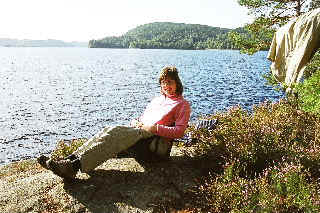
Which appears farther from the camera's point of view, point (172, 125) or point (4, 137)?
point (4, 137)

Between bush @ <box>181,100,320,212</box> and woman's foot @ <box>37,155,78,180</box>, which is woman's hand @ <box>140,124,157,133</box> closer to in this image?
bush @ <box>181,100,320,212</box>

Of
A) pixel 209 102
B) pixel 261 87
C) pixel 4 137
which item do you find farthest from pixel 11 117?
pixel 261 87

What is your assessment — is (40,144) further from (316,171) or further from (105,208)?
(316,171)

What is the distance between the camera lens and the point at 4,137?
20.1 m

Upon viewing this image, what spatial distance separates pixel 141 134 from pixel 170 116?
76 centimetres

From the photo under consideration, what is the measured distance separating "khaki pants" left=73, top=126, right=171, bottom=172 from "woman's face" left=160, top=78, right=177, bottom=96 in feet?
3.27

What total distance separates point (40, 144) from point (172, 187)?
14.6 m

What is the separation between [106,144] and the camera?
5621 mm

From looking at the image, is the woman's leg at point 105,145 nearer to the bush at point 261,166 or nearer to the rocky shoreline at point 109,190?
the rocky shoreline at point 109,190

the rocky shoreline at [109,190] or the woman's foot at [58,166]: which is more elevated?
the woman's foot at [58,166]

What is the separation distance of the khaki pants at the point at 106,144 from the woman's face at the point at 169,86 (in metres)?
1.00

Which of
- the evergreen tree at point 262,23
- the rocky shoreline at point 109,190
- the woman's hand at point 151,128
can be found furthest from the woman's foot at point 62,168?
the evergreen tree at point 262,23

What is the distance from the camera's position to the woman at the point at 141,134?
5395 mm

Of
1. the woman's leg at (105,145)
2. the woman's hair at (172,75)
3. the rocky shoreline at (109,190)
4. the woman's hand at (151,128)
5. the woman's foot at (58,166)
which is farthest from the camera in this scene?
the woman's hair at (172,75)
